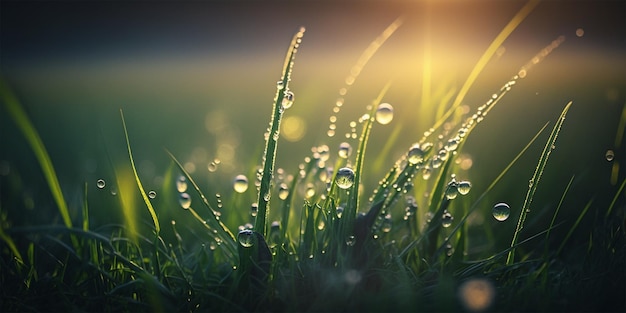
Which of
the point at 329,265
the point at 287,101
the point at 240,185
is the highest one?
the point at 287,101

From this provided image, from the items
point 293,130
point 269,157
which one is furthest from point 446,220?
point 293,130

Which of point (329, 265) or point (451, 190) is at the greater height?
point (451, 190)

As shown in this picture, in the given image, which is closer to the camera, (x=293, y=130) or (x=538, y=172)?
(x=538, y=172)

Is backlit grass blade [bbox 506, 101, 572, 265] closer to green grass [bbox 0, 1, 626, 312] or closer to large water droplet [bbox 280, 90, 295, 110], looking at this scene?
green grass [bbox 0, 1, 626, 312]

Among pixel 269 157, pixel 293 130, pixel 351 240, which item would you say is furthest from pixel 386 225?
pixel 293 130

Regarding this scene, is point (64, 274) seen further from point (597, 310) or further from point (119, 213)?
point (597, 310)

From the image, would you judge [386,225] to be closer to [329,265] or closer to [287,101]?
[329,265]

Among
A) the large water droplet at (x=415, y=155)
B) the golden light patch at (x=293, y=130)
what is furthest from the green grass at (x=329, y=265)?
the golden light patch at (x=293, y=130)

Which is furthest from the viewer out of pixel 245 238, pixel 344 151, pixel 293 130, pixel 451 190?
pixel 293 130

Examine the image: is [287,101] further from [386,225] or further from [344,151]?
[386,225]

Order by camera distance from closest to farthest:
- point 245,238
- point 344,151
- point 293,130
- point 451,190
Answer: point 245,238 → point 451,190 → point 344,151 → point 293,130

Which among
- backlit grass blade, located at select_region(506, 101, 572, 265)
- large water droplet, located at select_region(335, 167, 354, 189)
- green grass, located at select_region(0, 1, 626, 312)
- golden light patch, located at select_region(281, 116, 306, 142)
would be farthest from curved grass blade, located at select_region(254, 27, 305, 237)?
golden light patch, located at select_region(281, 116, 306, 142)

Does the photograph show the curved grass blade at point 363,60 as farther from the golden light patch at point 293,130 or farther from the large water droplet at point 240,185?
the golden light patch at point 293,130
